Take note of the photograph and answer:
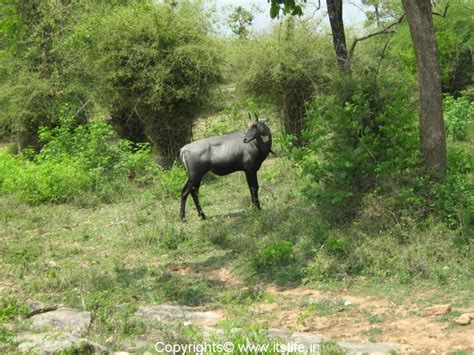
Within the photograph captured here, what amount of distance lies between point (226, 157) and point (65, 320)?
17.7ft

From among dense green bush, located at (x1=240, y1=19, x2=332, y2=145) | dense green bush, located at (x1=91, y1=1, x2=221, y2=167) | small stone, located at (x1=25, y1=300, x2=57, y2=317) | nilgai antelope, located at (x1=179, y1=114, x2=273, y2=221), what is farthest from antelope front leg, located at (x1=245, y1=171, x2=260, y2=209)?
dense green bush, located at (x1=91, y1=1, x2=221, y2=167)

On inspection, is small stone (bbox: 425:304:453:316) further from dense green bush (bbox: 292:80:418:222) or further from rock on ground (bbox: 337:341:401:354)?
dense green bush (bbox: 292:80:418:222)

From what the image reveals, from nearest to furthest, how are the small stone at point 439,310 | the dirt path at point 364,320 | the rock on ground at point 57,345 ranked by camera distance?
the rock on ground at point 57,345
the dirt path at point 364,320
the small stone at point 439,310

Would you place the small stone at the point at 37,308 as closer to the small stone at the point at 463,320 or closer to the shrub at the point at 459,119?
the small stone at the point at 463,320

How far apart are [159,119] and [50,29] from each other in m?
7.04

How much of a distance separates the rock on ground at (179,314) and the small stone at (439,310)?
2000 mm

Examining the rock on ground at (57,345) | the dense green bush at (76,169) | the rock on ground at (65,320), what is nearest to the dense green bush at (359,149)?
the rock on ground at (65,320)

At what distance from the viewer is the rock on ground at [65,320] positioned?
535 centimetres

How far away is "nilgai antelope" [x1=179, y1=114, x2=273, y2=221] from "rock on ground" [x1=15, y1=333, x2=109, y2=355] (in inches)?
230

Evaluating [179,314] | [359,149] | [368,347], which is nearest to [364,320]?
[368,347]

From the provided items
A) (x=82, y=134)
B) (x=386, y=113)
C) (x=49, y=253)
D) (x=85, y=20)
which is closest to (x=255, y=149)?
(x=386, y=113)

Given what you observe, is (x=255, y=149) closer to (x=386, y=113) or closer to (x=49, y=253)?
(x=386, y=113)

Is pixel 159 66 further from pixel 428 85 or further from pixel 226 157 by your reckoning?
pixel 428 85

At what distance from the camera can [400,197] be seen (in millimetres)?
7746
